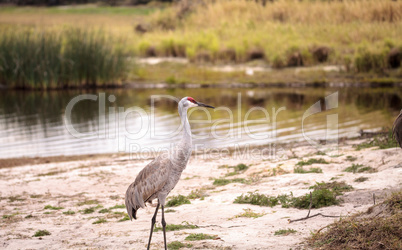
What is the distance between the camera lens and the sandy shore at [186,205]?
664 cm

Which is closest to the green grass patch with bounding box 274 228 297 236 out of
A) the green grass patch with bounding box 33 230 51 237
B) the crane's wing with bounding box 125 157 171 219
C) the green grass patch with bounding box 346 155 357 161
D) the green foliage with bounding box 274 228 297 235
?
the green foliage with bounding box 274 228 297 235

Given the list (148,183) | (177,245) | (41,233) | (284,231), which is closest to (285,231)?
(284,231)

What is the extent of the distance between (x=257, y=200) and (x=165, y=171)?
6.31 ft

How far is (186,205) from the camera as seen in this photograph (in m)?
8.10

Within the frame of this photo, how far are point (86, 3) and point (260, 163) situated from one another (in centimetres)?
5026

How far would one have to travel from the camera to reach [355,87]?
2405 centimetres

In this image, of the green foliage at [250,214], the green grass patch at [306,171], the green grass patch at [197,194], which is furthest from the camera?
the green grass patch at [306,171]

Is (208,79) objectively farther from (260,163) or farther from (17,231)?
(17,231)

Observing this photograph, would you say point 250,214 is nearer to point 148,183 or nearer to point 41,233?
point 148,183

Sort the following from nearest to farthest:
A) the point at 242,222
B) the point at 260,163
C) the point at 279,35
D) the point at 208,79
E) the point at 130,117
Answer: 1. the point at 242,222
2. the point at 260,163
3. the point at 130,117
4. the point at 208,79
5. the point at 279,35

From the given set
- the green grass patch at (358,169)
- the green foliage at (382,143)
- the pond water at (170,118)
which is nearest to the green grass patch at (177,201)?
the green grass patch at (358,169)

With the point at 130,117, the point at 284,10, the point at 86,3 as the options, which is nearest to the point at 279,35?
the point at 284,10

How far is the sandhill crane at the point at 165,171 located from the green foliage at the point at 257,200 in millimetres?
1673

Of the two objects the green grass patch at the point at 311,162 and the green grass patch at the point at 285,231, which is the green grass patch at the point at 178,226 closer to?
the green grass patch at the point at 285,231
